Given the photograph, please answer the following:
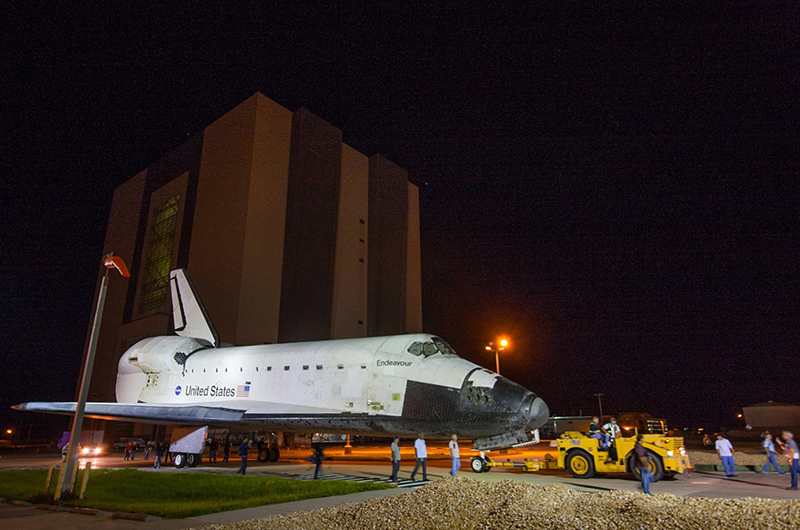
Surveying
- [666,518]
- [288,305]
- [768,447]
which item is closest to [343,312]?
[288,305]

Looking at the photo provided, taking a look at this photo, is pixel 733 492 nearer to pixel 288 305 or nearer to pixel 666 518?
pixel 666 518

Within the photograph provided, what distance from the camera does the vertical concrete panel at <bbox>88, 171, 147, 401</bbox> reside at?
3416cm

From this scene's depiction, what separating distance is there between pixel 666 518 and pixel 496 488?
6.56 feet

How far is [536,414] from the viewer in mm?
9398

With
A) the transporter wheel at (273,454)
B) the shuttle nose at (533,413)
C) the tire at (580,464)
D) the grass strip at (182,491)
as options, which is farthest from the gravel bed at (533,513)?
the transporter wheel at (273,454)

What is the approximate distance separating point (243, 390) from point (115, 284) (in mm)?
31636

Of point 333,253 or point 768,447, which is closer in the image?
point 768,447

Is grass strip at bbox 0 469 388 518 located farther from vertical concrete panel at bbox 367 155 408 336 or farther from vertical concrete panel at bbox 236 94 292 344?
vertical concrete panel at bbox 367 155 408 336

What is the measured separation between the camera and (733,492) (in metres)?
7.59

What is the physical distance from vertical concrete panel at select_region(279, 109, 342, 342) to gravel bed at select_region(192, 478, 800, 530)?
25652 millimetres

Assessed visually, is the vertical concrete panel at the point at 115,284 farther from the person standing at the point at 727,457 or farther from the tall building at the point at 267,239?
the person standing at the point at 727,457

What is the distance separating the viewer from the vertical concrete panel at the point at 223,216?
27594 millimetres

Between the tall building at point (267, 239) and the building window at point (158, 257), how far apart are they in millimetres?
107

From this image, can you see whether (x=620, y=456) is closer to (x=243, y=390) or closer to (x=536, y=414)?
(x=536, y=414)
